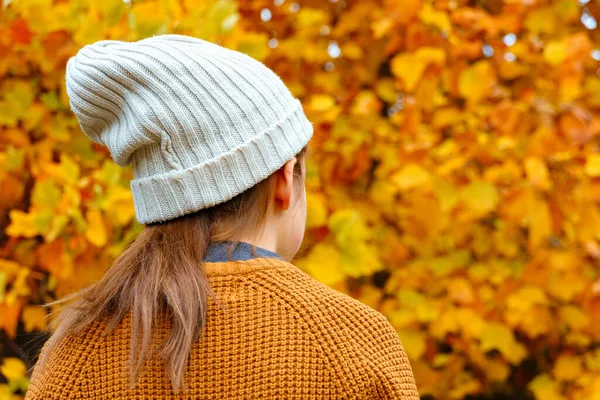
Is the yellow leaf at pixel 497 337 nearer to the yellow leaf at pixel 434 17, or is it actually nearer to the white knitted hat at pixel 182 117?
the yellow leaf at pixel 434 17

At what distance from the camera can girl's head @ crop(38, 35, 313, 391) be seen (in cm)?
126

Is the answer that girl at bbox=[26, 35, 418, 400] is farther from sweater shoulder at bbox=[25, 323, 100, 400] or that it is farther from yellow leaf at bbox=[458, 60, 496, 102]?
yellow leaf at bbox=[458, 60, 496, 102]

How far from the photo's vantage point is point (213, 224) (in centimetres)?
131

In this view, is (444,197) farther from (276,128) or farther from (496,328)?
(276,128)

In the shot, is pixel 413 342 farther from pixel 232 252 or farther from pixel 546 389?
pixel 232 252

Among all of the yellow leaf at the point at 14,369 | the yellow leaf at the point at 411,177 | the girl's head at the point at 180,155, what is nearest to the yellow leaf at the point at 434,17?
the yellow leaf at the point at 411,177

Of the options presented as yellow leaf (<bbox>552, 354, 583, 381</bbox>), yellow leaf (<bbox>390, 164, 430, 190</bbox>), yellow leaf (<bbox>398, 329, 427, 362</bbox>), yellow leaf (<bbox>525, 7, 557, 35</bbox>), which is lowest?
yellow leaf (<bbox>552, 354, 583, 381</bbox>)

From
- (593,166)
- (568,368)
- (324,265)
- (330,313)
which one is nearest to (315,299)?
(330,313)

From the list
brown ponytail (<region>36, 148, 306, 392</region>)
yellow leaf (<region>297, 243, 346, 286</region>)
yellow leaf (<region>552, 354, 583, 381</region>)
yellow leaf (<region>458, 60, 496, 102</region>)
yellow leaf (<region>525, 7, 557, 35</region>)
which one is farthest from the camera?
yellow leaf (<region>552, 354, 583, 381</region>)

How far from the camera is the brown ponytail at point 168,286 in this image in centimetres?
118

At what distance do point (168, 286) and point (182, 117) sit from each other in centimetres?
29

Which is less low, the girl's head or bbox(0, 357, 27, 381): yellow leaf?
the girl's head

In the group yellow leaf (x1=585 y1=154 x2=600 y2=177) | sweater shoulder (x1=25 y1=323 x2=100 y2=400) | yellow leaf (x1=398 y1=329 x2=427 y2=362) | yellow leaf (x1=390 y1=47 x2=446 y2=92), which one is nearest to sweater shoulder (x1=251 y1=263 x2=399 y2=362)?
sweater shoulder (x1=25 y1=323 x2=100 y2=400)

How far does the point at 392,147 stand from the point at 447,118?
0.21 m
